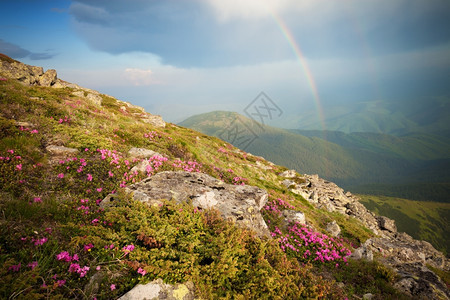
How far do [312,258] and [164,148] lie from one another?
11513 mm

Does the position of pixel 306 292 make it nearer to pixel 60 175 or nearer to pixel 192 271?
pixel 192 271

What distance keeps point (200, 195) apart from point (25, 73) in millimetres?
54787

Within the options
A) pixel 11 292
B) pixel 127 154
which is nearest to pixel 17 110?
pixel 127 154

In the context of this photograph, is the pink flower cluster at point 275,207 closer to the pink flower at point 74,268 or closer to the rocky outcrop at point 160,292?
the rocky outcrop at point 160,292

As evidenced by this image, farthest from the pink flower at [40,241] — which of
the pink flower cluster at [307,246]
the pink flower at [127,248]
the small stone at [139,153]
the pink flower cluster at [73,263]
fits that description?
the pink flower cluster at [307,246]

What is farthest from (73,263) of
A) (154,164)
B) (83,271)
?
(154,164)

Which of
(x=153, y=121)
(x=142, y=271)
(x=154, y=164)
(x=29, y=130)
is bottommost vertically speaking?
(x=142, y=271)

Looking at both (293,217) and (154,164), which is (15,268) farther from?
(293,217)

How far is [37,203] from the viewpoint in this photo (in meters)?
5.69

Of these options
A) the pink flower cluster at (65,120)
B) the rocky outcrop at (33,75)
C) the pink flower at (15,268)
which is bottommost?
the pink flower at (15,268)

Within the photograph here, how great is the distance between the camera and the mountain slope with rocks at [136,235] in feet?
13.8

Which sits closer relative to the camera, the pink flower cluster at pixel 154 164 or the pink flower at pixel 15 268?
the pink flower at pixel 15 268

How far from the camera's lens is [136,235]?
5.38 meters

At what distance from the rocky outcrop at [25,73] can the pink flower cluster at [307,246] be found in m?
50.6
